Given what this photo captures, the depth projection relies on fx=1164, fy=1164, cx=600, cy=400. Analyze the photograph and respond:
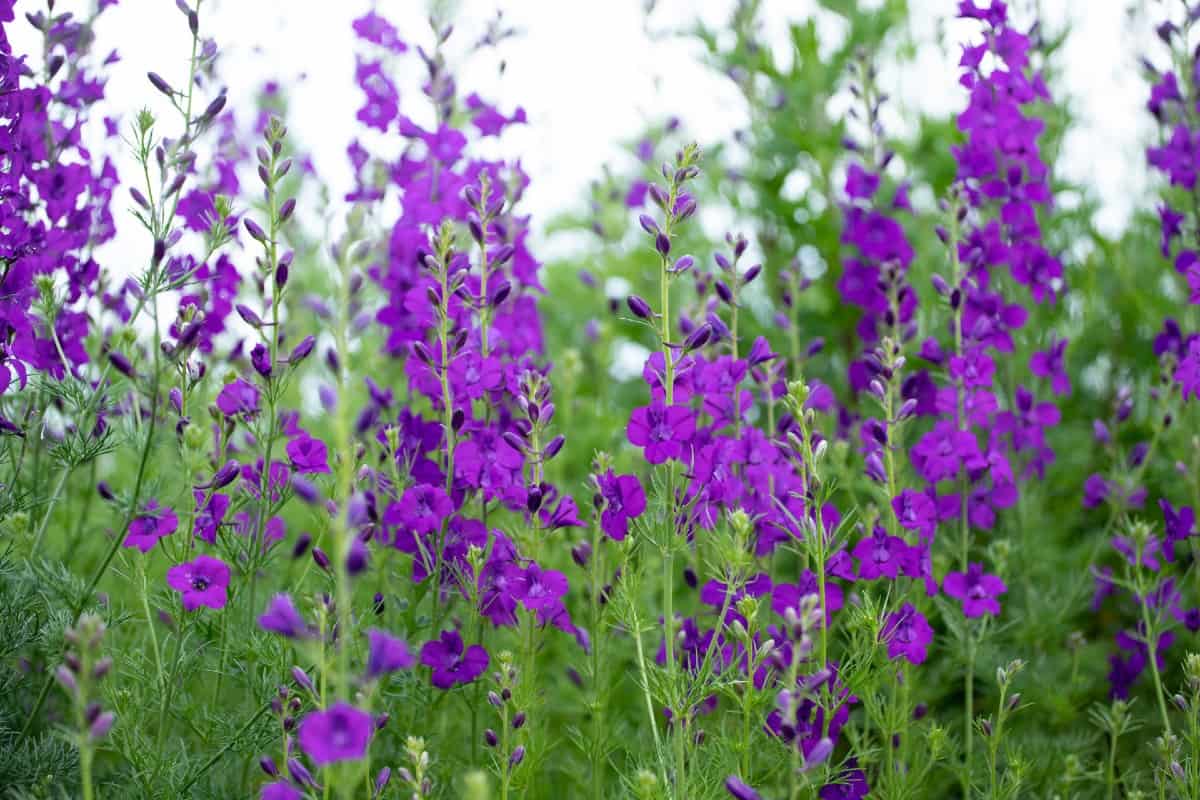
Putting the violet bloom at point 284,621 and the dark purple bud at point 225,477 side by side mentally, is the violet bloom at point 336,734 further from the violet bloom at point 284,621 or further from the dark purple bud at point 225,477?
the dark purple bud at point 225,477

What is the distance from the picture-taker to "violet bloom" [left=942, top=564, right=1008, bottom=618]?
349 centimetres

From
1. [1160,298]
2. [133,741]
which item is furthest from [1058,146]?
[133,741]

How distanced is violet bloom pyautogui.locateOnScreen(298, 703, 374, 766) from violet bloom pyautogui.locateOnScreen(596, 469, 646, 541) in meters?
1.15

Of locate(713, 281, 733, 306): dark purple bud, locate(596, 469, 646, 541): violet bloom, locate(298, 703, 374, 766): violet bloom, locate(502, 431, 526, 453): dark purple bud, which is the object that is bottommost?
locate(596, 469, 646, 541): violet bloom

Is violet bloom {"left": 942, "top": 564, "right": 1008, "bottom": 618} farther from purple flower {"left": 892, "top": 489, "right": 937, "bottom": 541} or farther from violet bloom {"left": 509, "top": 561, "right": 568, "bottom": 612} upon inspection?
violet bloom {"left": 509, "top": 561, "right": 568, "bottom": 612}

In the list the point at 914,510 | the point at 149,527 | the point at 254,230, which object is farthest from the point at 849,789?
the point at 254,230

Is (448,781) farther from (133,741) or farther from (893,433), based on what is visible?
(893,433)

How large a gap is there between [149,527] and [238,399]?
0.42 m

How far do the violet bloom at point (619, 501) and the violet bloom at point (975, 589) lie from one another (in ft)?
3.69

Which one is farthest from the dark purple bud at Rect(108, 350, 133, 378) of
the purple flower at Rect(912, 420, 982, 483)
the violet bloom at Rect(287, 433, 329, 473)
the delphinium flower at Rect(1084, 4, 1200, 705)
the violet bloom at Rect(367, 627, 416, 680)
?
the delphinium flower at Rect(1084, 4, 1200, 705)

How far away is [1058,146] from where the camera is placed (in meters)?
5.53

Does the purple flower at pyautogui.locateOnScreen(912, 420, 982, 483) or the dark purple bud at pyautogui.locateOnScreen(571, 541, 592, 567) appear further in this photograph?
the purple flower at pyautogui.locateOnScreen(912, 420, 982, 483)

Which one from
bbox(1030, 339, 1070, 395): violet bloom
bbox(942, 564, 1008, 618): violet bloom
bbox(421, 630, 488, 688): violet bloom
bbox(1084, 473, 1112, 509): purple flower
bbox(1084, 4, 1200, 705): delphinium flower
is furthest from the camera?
bbox(1030, 339, 1070, 395): violet bloom

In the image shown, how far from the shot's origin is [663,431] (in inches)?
112
